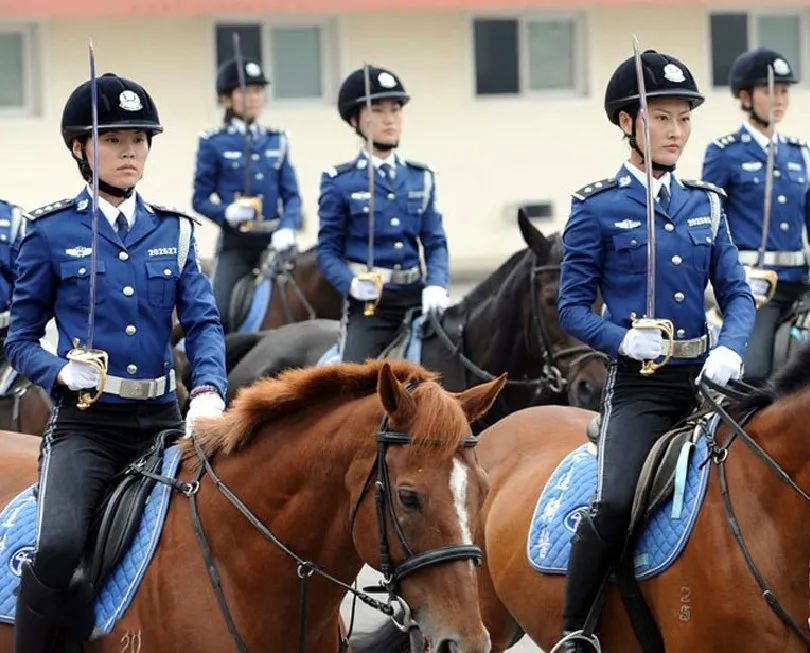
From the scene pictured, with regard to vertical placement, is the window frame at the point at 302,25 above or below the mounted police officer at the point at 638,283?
above

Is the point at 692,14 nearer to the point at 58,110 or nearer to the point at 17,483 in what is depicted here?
the point at 58,110

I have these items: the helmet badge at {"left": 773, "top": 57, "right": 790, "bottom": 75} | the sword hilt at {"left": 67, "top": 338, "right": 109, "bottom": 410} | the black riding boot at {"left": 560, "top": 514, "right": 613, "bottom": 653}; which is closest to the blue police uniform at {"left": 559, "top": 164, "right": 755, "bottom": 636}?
the black riding boot at {"left": 560, "top": 514, "right": 613, "bottom": 653}

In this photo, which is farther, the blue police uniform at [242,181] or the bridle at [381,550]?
the blue police uniform at [242,181]

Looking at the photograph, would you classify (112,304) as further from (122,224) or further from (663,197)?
(663,197)

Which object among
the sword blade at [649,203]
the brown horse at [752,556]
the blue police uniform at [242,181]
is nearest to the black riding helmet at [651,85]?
the sword blade at [649,203]

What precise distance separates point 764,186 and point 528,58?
1451cm

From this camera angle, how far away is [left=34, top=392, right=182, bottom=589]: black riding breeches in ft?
18.9

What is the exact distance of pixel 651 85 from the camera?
683 cm

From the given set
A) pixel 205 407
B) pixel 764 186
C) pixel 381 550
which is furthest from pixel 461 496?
pixel 764 186

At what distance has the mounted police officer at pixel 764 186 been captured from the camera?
1140 cm

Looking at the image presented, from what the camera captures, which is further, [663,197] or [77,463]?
[663,197]

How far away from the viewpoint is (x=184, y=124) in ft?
80.4

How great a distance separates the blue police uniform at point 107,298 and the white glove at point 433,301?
4.60 m

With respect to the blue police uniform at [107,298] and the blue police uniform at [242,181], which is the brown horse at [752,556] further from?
the blue police uniform at [242,181]
